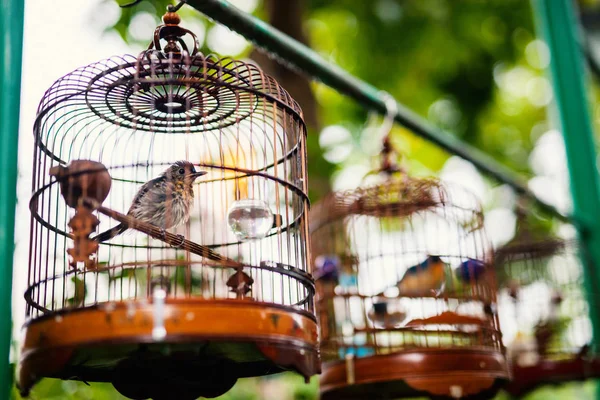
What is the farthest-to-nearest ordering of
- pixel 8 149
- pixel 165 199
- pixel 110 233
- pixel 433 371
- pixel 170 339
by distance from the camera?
pixel 433 371
pixel 165 199
pixel 110 233
pixel 8 149
pixel 170 339

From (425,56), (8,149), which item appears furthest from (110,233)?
(425,56)

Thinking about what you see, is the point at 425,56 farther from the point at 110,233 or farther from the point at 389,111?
the point at 110,233

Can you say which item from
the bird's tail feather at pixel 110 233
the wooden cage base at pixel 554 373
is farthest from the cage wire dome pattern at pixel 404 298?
the bird's tail feather at pixel 110 233

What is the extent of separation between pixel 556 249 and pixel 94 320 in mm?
3392

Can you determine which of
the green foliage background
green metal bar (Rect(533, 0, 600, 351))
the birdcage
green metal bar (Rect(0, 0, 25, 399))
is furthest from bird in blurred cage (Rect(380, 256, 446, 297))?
the green foliage background

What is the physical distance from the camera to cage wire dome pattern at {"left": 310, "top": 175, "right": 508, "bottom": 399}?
107 inches

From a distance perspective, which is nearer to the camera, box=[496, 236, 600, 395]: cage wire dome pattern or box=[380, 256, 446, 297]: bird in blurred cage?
box=[380, 256, 446, 297]: bird in blurred cage

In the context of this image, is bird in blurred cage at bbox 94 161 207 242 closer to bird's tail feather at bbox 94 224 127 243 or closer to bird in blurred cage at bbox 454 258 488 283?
bird's tail feather at bbox 94 224 127 243

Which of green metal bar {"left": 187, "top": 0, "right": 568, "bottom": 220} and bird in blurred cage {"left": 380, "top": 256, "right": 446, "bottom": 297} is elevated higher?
green metal bar {"left": 187, "top": 0, "right": 568, "bottom": 220}

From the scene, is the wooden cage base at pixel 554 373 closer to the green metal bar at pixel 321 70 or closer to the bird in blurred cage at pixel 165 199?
the green metal bar at pixel 321 70

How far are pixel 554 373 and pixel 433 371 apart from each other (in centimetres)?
128

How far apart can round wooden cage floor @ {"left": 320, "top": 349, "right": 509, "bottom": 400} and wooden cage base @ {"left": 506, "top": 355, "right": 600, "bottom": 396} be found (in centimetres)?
99

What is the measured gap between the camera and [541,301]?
4.49 metres

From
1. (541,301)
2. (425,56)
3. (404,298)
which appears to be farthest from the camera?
(425,56)
